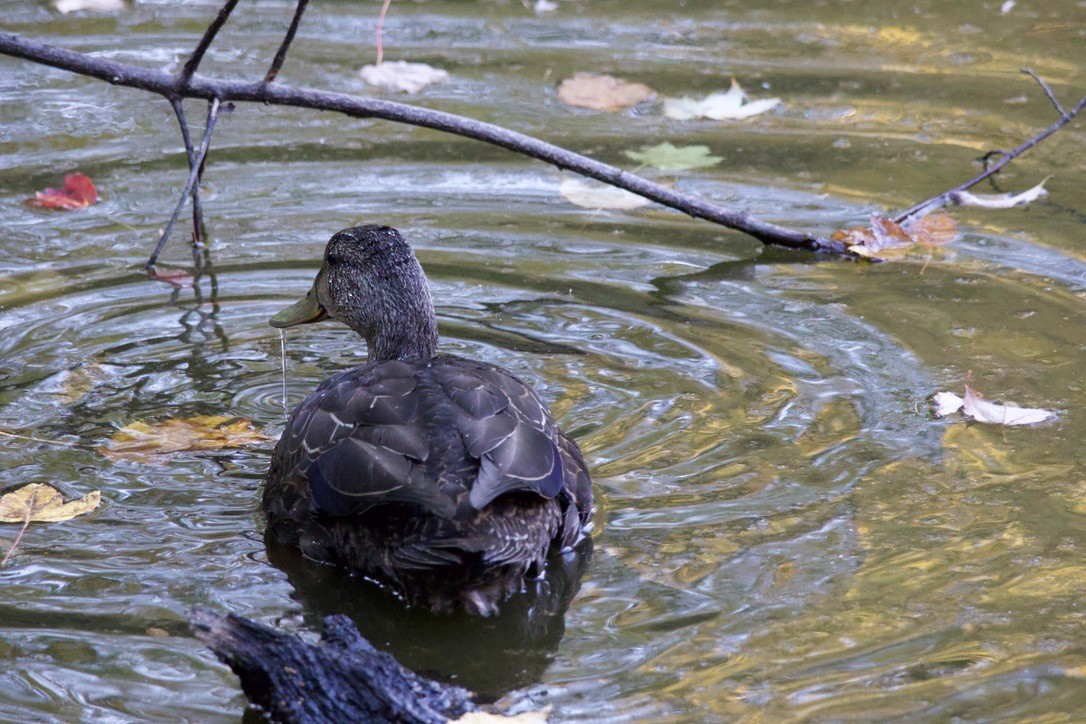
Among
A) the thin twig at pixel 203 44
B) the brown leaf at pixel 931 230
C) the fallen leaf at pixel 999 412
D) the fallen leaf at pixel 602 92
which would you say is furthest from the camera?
the fallen leaf at pixel 602 92

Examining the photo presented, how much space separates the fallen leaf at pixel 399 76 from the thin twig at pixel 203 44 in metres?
2.88

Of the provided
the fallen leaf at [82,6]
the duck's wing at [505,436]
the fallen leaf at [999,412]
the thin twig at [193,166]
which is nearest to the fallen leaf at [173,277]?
the thin twig at [193,166]

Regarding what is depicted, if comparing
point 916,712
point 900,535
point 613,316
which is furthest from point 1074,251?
point 916,712

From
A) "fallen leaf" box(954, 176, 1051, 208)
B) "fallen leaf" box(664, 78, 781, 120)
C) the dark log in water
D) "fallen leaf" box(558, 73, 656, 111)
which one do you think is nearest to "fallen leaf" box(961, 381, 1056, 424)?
"fallen leaf" box(954, 176, 1051, 208)

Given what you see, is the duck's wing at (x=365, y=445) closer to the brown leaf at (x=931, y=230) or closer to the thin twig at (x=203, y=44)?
the thin twig at (x=203, y=44)

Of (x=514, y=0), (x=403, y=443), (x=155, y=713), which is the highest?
(x=514, y=0)

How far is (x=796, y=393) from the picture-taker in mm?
5230

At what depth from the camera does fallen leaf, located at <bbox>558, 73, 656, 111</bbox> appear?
341 inches

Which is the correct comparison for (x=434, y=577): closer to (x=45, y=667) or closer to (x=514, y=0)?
(x=45, y=667)

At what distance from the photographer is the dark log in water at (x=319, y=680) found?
10.6 ft

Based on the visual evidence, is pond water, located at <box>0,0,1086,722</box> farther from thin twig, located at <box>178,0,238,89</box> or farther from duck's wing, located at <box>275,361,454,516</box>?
thin twig, located at <box>178,0,238,89</box>

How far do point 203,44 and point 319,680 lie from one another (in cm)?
310

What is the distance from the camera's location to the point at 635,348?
5719 mm

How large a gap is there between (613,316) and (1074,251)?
2.34m
